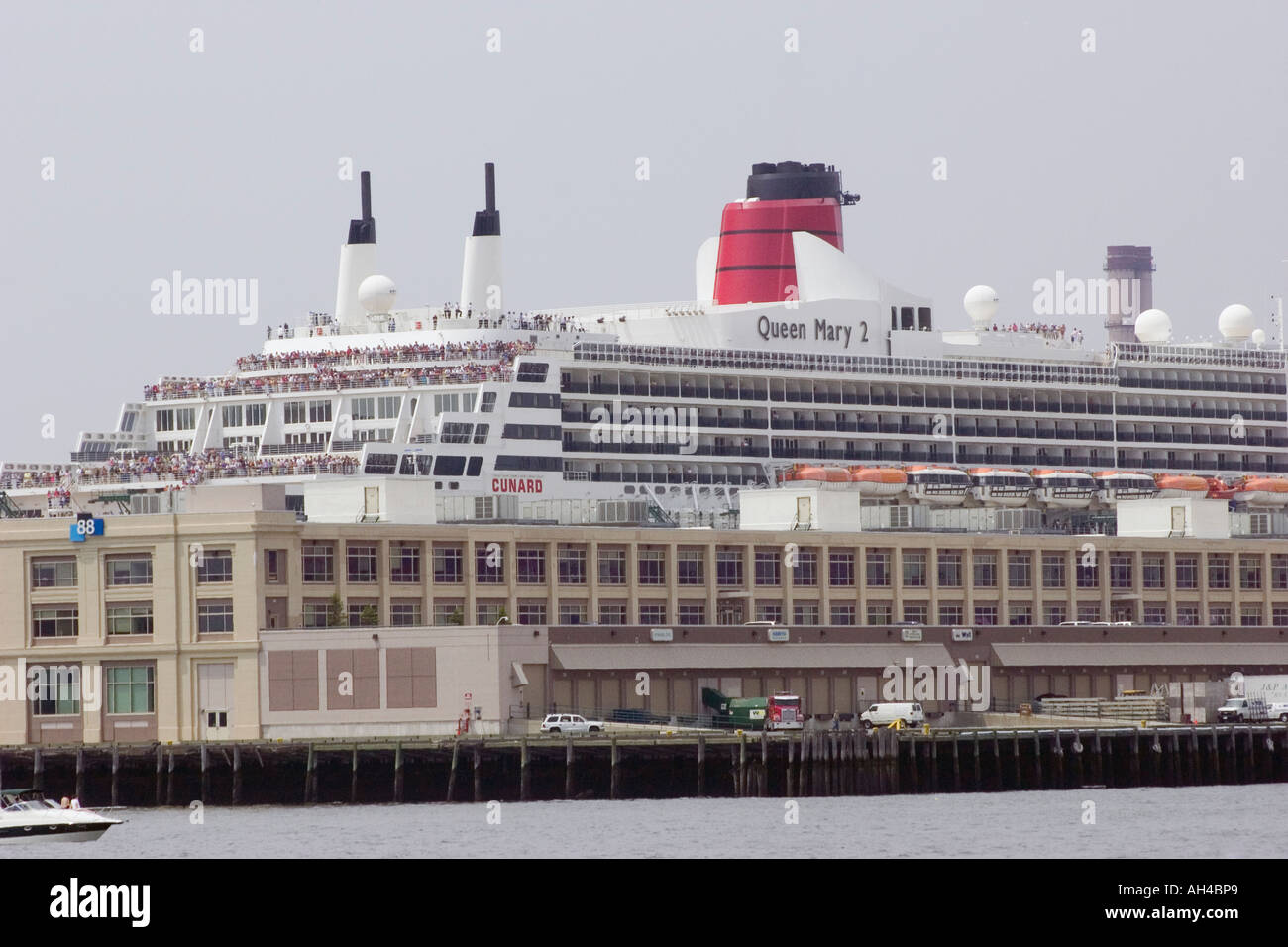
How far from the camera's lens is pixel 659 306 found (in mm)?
136500

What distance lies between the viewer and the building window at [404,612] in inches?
4149

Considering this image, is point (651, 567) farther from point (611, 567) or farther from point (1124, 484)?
point (1124, 484)

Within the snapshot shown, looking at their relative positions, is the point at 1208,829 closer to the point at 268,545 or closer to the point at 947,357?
the point at 268,545

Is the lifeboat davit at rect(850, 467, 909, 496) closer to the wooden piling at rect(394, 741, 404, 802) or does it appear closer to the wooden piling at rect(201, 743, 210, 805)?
the wooden piling at rect(394, 741, 404, 802)

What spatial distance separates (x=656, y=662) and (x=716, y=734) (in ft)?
37.9

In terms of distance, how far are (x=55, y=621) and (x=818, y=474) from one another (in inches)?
1619

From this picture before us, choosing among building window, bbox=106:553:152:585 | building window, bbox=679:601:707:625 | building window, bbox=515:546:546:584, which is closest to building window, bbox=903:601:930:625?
building window, bbox=679:601:707:625

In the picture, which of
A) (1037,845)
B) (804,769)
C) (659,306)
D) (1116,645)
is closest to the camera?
(1037,845)

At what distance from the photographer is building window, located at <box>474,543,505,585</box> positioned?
353 feet

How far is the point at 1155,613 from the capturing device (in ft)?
407

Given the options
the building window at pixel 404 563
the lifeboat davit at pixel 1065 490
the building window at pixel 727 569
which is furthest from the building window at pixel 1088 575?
the building window at pixel 404 563

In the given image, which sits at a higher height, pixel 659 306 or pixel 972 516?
pixel 659 306

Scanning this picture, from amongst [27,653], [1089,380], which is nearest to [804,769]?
[27,653]

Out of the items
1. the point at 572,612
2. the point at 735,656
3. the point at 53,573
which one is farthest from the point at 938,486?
the point at 53,573
